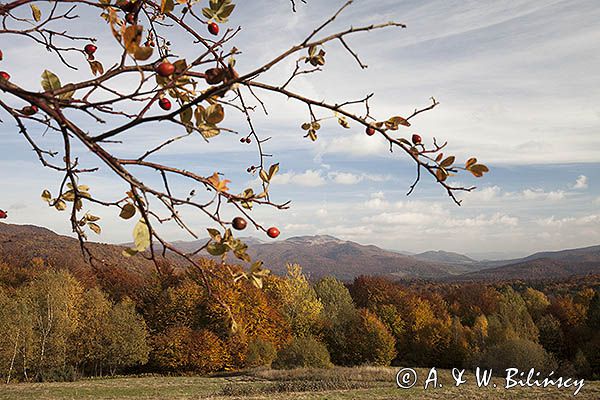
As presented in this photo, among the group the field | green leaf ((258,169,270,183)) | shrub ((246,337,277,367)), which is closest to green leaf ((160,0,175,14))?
green leaf ((258,169,270,183))

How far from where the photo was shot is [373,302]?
142 ft

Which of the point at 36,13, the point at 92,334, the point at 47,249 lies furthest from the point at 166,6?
the point at 47,249

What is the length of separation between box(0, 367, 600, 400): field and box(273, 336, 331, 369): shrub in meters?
2.07

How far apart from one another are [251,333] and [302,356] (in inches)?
193

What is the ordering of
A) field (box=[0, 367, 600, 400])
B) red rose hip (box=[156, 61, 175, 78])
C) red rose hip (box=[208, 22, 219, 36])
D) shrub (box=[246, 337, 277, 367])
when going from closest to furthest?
red rose hip (box=[156, 61, 175, 78]), red rose hip (box=[208, 22, 219, 36]), field (box=[0, 367, 600, 400]), shrub (box=[246, 337, 277, 367])

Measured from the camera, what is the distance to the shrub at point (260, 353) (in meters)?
31.8

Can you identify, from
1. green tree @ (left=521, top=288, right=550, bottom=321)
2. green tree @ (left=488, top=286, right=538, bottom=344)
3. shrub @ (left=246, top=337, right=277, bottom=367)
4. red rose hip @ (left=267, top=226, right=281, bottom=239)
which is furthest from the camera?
green tree @ (left=521, top=288, right=550, bottom=321)

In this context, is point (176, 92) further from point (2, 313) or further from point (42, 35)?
point (2, 313)

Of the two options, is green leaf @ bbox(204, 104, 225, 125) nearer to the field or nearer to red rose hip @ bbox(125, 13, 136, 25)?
red rose hip @ bbox(125, 13, 136, 25)

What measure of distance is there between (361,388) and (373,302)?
66.1ft

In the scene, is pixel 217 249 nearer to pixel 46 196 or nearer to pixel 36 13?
pixel 46 196

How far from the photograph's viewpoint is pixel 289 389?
931 inches

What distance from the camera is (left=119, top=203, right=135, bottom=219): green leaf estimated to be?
1.22m

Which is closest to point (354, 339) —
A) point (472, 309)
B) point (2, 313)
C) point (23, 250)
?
point (472, 309)
